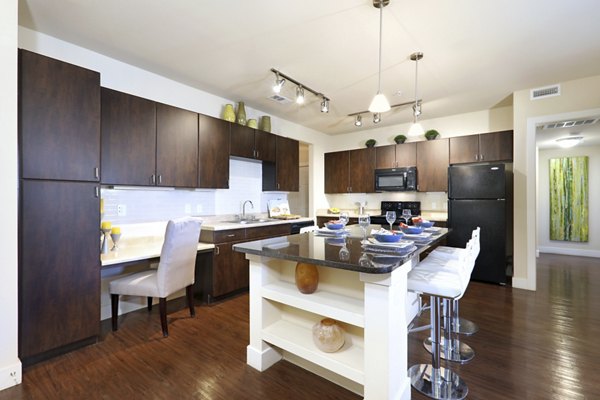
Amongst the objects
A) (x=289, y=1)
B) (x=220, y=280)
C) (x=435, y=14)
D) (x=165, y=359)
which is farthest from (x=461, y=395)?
(x=289, y=1)

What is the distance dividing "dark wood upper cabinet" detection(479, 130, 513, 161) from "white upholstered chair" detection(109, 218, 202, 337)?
13.3 ft

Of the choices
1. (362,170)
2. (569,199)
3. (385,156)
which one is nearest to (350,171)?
(362,170)

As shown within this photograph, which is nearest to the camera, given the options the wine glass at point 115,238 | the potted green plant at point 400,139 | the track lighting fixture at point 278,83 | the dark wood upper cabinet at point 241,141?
the wine glass at point 115,238

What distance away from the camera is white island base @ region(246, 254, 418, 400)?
1405 millimetres

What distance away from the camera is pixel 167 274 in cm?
238

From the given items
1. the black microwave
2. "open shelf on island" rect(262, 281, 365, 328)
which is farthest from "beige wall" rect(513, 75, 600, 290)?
"open shelf on island" rect(262, 281, 365, 328)

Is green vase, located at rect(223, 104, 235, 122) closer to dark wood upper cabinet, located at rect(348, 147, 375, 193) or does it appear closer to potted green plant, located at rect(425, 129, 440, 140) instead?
dark wood upper cabinet, located at rect(348, 147, 375, 193)

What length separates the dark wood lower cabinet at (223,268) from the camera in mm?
3074

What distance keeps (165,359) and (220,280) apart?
44.1 inches

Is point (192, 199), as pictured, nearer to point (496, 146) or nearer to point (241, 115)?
point (241, 115)

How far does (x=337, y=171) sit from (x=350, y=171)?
0.29m

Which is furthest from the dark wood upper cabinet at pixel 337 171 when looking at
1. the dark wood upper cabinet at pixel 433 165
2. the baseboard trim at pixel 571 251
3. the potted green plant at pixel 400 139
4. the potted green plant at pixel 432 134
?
the baseboard trim at pixel 571 251

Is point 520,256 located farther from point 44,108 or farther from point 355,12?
point 44,108

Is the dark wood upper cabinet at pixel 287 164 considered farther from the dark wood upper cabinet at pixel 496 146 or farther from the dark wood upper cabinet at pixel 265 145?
the dark wood upper cabinet at pixel 496 146
